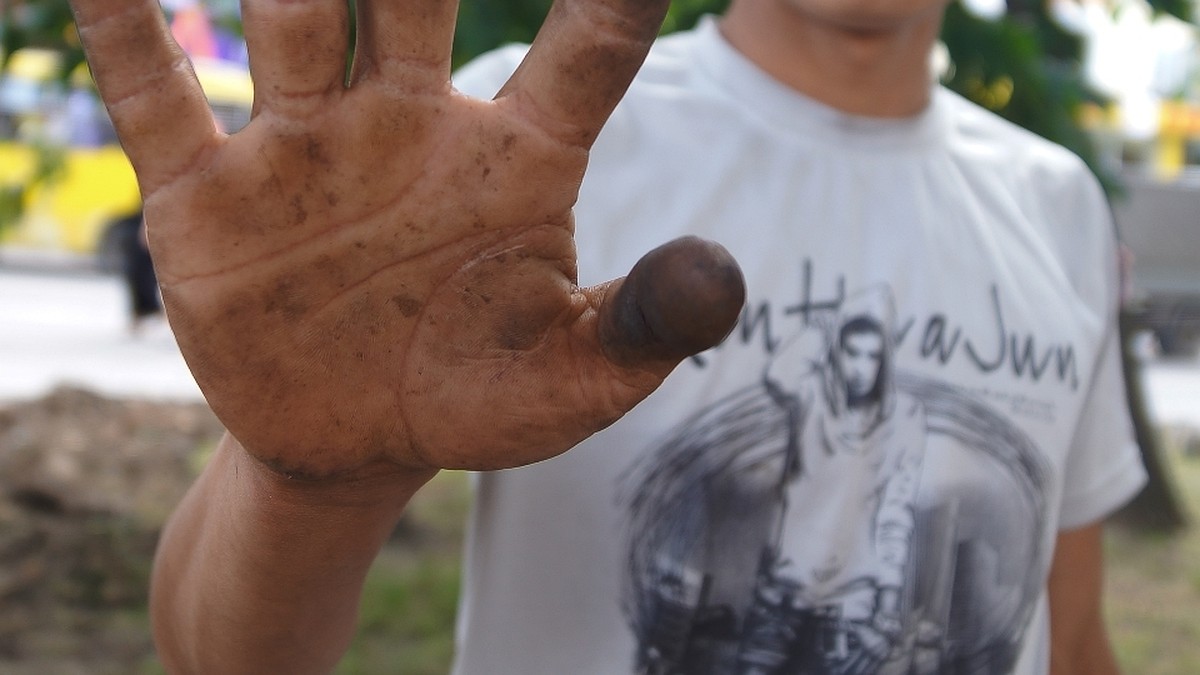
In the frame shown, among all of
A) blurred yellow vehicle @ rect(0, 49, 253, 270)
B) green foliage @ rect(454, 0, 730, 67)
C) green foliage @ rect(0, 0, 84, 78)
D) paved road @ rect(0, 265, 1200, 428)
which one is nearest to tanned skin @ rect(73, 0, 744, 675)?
green foliage @ rect(454, 0, 730, 67)

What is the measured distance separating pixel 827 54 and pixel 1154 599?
158 inches

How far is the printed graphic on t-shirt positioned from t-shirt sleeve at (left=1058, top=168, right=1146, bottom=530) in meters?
0.19

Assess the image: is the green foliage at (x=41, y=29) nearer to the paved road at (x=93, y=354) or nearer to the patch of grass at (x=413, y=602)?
the patch of grass at (x=413, y=602)

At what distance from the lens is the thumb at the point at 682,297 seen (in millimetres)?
827

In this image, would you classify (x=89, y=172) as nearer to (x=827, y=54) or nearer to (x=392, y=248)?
(x=827, y=54)

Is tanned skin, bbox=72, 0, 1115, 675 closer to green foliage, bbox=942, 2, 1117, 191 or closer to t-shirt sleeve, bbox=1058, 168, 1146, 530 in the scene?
t-shirt sleeve, bbox=1058, 168, 1146, 530

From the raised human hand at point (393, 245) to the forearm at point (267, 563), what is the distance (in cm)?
7

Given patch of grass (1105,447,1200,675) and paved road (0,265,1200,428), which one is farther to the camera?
paved road (0,265,1200,428)

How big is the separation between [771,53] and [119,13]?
904 millimetres

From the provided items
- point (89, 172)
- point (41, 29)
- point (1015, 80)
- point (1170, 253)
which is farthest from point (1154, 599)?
point (89, 172)

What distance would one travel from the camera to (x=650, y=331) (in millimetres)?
856

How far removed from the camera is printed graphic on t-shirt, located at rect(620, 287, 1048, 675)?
136 cm

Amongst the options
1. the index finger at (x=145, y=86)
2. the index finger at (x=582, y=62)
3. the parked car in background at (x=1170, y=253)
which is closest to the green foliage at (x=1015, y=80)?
the index finger at (x=582, y=62)

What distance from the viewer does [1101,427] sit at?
5.42ft
